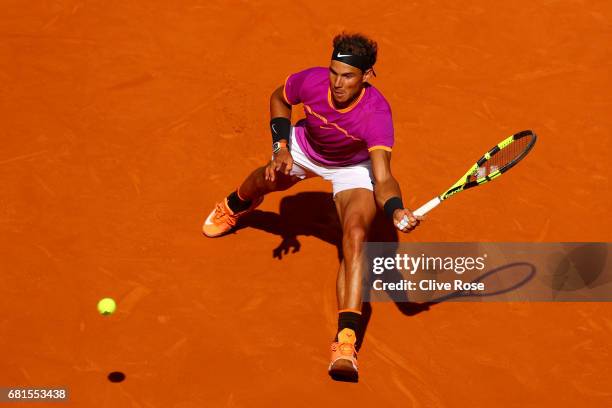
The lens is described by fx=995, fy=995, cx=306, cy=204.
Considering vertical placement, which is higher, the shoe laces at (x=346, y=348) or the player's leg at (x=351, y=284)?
the player's leg at (x=351, y=284)

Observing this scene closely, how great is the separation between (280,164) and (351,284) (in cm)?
105

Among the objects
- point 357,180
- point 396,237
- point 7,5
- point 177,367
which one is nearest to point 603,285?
point 396,237

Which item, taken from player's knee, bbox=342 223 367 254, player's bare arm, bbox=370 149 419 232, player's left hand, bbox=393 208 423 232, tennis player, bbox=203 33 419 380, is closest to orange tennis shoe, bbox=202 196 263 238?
tennis player, bbox=203 33 419 380

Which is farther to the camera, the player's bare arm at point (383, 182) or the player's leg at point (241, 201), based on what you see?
the player's leg at point (241, 201)

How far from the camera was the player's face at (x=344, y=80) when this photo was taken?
7.14 meters

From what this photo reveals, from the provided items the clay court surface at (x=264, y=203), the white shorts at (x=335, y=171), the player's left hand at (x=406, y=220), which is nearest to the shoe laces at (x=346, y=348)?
the clay court surface at (x=264, y=203)

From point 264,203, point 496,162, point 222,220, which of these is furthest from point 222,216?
point 496,162

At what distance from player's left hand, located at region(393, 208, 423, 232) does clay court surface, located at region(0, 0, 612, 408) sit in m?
1.20

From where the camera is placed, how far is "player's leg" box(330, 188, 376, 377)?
7047 mm

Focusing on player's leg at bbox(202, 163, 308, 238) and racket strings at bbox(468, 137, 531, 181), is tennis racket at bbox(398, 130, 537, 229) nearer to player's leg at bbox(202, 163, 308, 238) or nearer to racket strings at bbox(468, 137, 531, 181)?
racket strings at bbox(468, 137, 531, 181)

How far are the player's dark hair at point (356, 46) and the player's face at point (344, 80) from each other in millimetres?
107

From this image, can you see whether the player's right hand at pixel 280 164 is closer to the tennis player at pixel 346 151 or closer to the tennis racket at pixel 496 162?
the tennis player at pixel 346 151

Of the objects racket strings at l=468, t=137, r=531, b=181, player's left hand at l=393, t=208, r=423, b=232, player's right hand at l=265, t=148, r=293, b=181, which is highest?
racket strings at l=468, t=137, r=531, b=181

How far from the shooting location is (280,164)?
7.41 m
